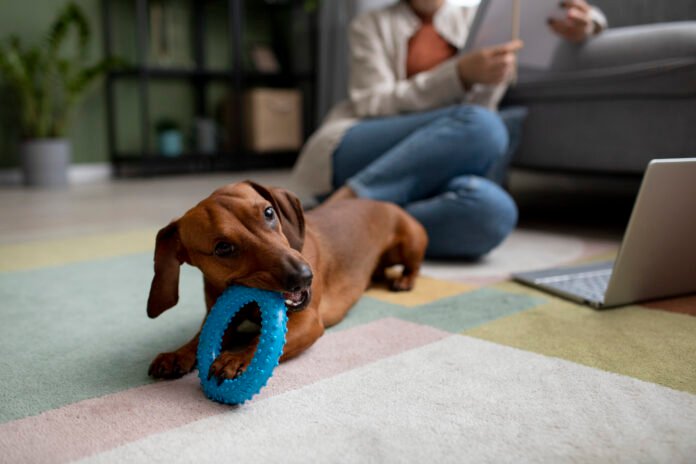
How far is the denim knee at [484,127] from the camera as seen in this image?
1.88m

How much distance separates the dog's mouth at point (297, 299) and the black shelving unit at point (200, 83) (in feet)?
12.1

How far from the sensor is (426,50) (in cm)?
248

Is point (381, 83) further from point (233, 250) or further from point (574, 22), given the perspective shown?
point (233, 250)

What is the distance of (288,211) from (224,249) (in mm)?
184

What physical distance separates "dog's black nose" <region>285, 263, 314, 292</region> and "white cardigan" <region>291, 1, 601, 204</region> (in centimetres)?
138

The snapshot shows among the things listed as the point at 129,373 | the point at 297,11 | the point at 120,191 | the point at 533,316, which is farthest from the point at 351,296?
the point at 297,11

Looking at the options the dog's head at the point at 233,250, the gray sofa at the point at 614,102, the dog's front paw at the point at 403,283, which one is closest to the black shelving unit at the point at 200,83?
the gray sofa at the point at 614,102

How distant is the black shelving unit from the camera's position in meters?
4.41

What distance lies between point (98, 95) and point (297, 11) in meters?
1.76

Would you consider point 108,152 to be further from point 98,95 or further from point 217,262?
point 217,262

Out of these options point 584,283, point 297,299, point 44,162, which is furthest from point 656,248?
point 44,162

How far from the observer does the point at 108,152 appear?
458 cm


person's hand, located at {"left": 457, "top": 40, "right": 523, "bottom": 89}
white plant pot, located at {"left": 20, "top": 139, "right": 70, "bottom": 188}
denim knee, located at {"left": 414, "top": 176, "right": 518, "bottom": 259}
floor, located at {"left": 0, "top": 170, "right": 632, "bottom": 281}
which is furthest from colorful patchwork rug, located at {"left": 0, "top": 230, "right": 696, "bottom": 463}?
white plant pot, located at {"left": 20, "top": 139, "right": 70, "bottom": 188}

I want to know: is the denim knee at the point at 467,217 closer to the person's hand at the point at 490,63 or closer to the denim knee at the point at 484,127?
the denim knee at the point at 484,127
